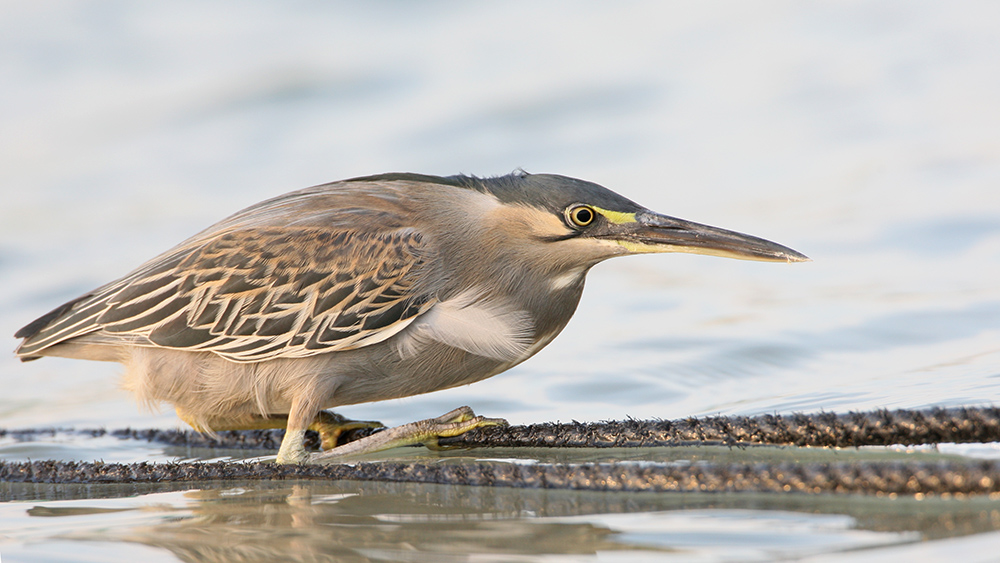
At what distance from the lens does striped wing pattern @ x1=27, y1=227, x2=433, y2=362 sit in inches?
217

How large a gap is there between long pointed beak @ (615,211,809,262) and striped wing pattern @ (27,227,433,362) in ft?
3.86

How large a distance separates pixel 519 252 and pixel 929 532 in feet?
8.96

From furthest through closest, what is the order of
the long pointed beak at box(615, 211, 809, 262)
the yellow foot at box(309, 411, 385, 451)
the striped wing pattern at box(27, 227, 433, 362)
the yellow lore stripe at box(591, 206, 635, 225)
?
the yellow foot at box(309, 411, 385, 451) → the striped wing pattern at box(27, 227, 433, 362) → the yellow lore stripe at box(591, 206, 635, 225) → the long pointed beak at box(615, 211, 809, 262)

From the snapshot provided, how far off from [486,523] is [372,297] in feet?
5.96

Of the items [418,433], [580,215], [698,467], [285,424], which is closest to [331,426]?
[285,424]

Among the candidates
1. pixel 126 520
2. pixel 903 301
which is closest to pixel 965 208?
pixel 903 301

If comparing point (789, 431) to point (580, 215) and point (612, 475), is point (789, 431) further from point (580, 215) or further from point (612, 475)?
point (580, 215)

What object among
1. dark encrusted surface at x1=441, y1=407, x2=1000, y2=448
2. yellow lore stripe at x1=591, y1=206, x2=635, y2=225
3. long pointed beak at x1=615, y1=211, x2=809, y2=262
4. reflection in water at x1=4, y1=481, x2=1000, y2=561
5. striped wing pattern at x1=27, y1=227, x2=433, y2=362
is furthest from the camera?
striped wing pattern at x1=27, y1=227, x2=433, y2=362

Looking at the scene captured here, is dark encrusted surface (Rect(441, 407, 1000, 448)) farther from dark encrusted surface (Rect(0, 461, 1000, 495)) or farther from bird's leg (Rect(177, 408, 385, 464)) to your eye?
bird's leg (Rect(177, 408, 385, 464))

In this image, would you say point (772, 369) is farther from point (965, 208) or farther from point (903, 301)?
point (965, 208)

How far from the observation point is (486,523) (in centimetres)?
404

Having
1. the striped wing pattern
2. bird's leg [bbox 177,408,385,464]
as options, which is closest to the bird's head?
the striped wing pattern

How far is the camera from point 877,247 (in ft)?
33.4

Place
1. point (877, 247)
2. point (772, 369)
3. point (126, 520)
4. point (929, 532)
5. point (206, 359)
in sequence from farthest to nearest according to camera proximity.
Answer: point (877, 247), point (772, 369), point (206, 359), point (126, 520), point (929, 532)
